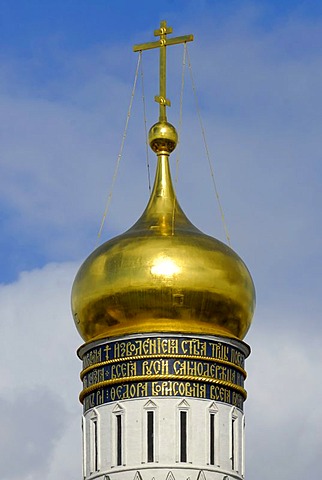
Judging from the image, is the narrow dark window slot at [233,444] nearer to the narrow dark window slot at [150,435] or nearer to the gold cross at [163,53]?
the narrow dark window slot at [150,435]

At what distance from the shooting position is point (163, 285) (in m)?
50.9

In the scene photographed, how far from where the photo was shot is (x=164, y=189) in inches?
2076

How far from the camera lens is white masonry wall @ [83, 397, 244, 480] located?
50281 millimetres

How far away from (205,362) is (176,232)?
8.21ft

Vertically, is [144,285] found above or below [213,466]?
above

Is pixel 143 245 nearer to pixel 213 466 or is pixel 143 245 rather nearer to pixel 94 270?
pixel 94 270

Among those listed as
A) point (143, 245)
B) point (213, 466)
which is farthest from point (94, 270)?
point (213, 466)

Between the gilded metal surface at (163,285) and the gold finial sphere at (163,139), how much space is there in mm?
1402

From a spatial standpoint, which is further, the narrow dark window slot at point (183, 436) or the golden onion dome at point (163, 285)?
the golden onion dome at point (163, 285)

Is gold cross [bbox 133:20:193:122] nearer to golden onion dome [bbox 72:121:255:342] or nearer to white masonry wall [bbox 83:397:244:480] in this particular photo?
golden onion dome [bbox 72:121:255:342]

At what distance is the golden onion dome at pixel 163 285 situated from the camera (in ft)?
167

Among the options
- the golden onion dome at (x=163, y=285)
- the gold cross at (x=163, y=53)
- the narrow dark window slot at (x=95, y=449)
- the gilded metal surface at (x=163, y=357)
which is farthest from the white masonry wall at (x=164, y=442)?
the gold cross at (x=163, y=53)

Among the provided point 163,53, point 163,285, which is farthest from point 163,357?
point 163,53

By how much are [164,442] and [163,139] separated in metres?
6.06
